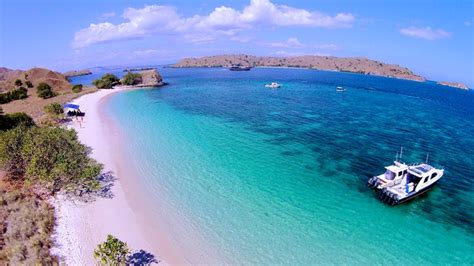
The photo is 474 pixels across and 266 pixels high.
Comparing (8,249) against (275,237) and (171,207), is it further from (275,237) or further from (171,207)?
(275,237)

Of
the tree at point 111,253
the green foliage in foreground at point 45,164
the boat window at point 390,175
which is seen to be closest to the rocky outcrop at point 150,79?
the green foliage in foreground at point 45,164

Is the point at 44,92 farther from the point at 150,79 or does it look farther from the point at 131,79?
the point at 150,79

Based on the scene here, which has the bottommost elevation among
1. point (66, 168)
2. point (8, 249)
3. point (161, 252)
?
point (161, 252)

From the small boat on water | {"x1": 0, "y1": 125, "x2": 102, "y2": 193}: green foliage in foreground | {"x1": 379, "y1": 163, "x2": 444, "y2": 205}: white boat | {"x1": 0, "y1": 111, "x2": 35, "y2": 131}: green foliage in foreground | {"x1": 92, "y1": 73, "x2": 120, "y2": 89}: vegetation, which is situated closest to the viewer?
Answer: {"x1": 0, "y1": 125, "x2": 102, "y2": 193}: green foliage in foreground

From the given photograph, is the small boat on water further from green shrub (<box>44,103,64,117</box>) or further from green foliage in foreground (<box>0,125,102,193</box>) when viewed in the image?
green shrub (<box>44,103,64,117</box>)

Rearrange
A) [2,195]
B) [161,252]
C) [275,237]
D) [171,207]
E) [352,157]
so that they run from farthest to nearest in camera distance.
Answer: [352,157] → [171,207] → [2,195] → [275,237] → [161,252]

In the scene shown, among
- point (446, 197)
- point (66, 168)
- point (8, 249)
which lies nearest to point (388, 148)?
point (446, 197)

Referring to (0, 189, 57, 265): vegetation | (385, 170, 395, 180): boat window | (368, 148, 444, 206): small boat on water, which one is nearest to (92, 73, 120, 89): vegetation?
(0, 189, 57, 265): vegetation

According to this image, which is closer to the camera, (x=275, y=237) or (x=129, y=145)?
(x=275, y=237)
